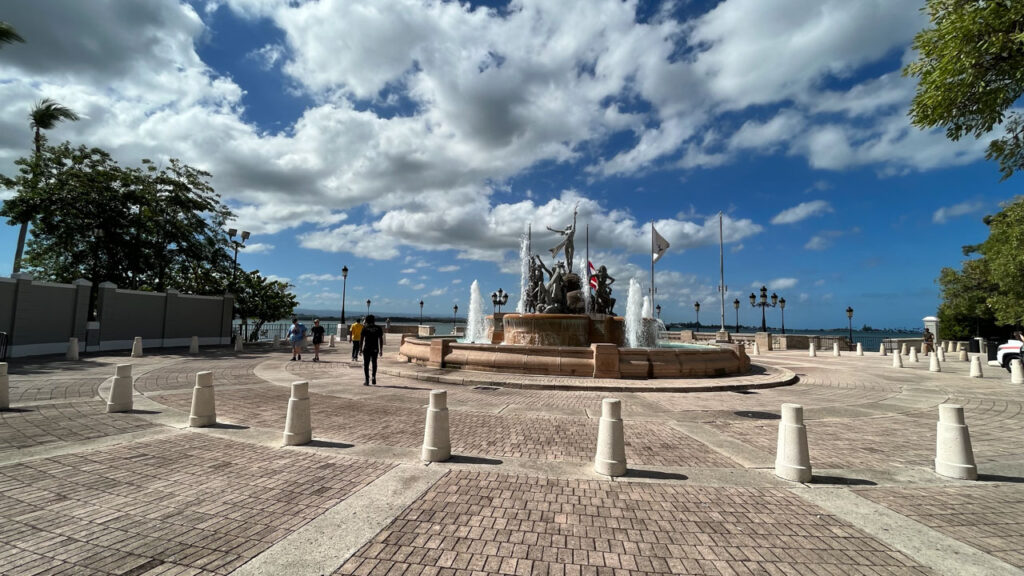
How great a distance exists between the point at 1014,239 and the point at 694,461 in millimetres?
19837

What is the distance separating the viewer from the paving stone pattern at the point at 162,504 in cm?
310

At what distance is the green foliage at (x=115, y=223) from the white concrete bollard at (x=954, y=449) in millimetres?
35085

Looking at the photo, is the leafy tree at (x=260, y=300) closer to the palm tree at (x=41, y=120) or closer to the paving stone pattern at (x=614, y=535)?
the palm tree at (x=41, y=120)

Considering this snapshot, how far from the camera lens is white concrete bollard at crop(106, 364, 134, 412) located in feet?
24.9

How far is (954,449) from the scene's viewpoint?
518 cm

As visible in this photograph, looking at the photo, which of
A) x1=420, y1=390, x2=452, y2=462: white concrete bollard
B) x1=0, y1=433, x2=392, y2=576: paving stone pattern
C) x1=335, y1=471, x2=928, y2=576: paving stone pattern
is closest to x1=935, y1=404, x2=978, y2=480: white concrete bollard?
x1=335, y1=471, x2=928, y2=576: paving stone pattern

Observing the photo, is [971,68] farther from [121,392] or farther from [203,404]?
[121,392]

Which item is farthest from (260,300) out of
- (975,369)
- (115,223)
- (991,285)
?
(991,285)

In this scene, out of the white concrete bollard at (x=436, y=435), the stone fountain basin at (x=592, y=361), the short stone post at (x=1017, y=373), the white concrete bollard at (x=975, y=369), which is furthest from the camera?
the white concrete bollard at (x=975, y=369)

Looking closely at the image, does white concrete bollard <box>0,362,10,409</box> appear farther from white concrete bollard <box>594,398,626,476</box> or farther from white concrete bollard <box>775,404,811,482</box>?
white concrete bollard <box>775,404,811,482</box>

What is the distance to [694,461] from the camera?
5617 millimetres

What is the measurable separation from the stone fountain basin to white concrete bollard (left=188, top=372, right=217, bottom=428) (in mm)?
7886

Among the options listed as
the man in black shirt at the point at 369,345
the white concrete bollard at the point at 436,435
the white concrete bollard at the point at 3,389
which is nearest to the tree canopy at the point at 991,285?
the white concrete bollard at the point at 436,435

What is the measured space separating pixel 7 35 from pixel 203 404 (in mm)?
23180
